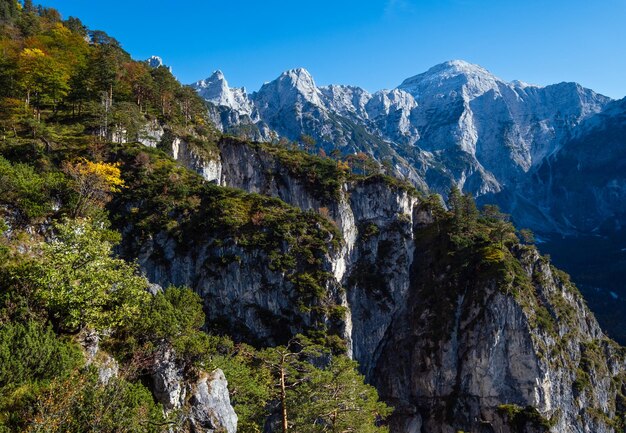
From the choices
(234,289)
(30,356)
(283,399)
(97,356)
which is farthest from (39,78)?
(283,399)

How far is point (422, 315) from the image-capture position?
249ft

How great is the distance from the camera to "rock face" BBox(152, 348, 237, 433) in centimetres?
2173

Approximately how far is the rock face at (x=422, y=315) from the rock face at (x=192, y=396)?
1398 inches

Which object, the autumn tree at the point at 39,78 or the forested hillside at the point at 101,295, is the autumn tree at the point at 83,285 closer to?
the forested hillside at the point at 101,295

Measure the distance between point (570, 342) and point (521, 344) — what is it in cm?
1569

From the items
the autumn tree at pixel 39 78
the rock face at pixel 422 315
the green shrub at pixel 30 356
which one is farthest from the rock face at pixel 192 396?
the autumn tree at pixel 39 78

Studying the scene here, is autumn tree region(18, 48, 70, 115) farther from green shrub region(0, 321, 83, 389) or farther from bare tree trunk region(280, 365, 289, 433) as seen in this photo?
bare tree trunk region(280, 365, 289, 433)

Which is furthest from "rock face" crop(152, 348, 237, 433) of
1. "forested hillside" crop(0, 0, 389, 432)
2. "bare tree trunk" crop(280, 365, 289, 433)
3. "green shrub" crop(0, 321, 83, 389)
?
"green shrub" crop(0, 321, 83, 389)

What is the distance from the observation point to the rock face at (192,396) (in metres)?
21.7

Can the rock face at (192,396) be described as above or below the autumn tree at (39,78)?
below

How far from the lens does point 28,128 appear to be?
6112cm

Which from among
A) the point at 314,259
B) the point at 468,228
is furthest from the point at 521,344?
the point at 314,259

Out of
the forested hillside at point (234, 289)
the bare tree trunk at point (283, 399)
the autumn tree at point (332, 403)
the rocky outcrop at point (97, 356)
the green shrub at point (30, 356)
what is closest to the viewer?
the green shrub at point (30, 356)

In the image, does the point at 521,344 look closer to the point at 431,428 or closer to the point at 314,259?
the point at 431,428
